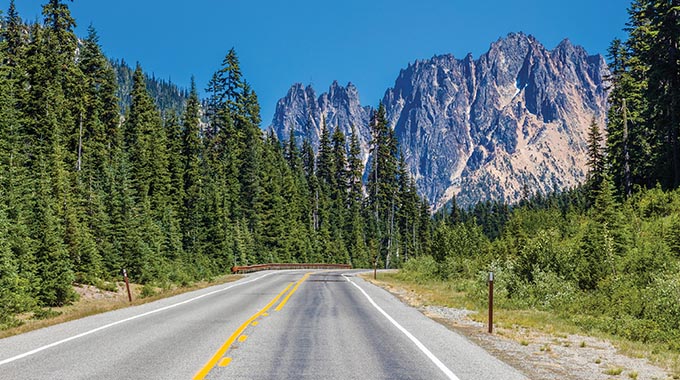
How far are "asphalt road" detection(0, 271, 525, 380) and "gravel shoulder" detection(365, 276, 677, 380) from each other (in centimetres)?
62

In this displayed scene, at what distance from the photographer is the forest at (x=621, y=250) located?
1594 cm

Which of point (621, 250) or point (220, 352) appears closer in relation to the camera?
point (220, 352)

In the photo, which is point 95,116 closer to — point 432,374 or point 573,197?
point 432,374

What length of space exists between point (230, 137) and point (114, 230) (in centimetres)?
3926

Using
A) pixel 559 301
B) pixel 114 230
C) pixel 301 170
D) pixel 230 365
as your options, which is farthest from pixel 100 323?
pixel 301 170

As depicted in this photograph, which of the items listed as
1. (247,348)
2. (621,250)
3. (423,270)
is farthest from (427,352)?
(423,270)

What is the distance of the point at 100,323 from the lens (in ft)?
46.0

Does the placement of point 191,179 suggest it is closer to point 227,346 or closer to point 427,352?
point 227,346

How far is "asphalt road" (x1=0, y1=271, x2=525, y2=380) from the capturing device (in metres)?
8.18

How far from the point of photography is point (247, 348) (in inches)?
403

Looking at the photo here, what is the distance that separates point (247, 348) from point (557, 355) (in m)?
6.50

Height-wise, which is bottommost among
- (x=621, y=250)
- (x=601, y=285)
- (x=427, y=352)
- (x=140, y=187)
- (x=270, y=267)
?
(x=270, y=267)

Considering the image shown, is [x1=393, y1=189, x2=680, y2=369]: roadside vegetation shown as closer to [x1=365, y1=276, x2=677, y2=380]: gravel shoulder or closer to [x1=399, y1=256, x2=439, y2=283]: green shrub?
[x1=365, y1=276, x2=677, y2=380]: gravel shoulder

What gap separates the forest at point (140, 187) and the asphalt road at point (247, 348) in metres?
4.88
